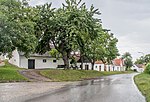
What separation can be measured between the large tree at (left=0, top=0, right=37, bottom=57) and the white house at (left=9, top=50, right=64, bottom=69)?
22.4 meters

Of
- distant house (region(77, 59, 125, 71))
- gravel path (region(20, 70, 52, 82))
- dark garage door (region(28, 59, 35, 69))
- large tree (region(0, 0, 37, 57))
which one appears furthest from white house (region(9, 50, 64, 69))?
large tree (region(0, 0, 37, 57))

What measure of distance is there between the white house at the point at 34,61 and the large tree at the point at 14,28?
2245 cm

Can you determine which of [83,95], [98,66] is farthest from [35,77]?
[98,66]

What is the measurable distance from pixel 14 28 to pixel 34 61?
2968 centimetres

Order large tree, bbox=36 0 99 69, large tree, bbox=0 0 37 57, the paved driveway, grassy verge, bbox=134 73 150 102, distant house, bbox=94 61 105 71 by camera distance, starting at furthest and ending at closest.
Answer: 1. distant house, bbox=94 61 105 71
2. large tree, bbox=36 0 99 69
3. large tree, bbox=0 0 37 57
4. grassy verge, bbox=134 73 150 102
5. the paved driveway

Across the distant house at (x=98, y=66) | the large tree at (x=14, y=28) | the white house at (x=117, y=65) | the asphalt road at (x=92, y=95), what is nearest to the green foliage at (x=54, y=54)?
the large tree at (x=14, y=28)

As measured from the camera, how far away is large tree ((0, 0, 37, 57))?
1248 inches

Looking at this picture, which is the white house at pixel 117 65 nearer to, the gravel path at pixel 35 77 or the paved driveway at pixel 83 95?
the gravel path at pixel 35 77

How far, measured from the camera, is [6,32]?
32.1m

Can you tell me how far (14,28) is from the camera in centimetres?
3319

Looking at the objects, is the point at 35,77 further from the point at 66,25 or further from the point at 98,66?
the point at 98,66

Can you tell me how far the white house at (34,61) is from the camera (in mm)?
58812

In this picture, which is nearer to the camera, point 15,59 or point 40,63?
point 15,59

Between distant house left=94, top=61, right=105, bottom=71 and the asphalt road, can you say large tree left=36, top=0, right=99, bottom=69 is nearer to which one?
the asphalt road
